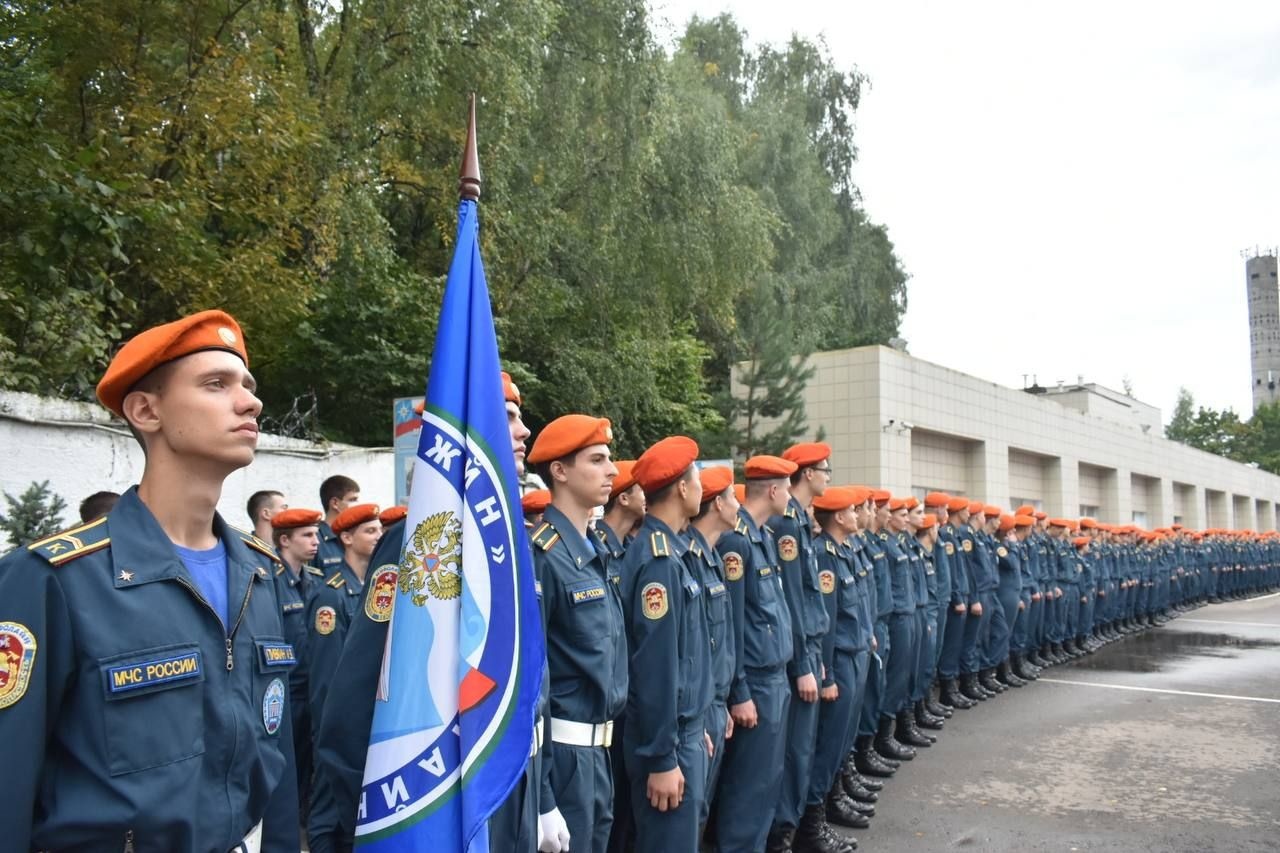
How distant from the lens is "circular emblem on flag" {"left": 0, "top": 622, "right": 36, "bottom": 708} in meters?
1.56

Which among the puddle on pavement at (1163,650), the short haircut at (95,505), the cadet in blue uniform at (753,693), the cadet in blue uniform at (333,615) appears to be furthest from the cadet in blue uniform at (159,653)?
the puddle on pavement at (1163,650)

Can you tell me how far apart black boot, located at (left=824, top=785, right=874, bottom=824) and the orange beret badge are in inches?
121

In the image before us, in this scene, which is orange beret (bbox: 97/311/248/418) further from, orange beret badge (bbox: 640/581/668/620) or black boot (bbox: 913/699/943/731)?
black boot (bbox: 913/699/943/731)

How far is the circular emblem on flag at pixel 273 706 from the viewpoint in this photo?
1.97 metres

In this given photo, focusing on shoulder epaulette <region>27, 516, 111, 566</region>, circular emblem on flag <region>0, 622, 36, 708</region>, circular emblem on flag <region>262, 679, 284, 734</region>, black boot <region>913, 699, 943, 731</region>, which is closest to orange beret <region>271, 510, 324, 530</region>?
circular emblem on flag <region>262, 679, 284, 734</region>

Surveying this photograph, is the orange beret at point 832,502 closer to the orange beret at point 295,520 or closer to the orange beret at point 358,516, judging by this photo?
the orange beret at point 358,516

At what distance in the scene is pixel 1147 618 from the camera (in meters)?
19.3

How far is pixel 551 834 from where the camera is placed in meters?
2.95

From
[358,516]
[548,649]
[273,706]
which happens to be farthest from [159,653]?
[358,516]

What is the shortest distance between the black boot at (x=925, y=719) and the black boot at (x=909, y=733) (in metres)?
0.40

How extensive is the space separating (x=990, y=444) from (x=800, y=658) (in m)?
24.8

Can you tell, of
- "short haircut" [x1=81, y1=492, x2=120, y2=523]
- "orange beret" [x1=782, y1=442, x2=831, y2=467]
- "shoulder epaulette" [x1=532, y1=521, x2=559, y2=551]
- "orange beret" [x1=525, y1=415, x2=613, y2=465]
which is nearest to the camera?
"shoulder epaulette" [x1=532, y1=521, x2=559, y2=551]

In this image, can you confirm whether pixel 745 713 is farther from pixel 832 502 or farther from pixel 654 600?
pixel 832 502

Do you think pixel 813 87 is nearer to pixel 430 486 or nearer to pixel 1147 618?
pixel 1147 618
